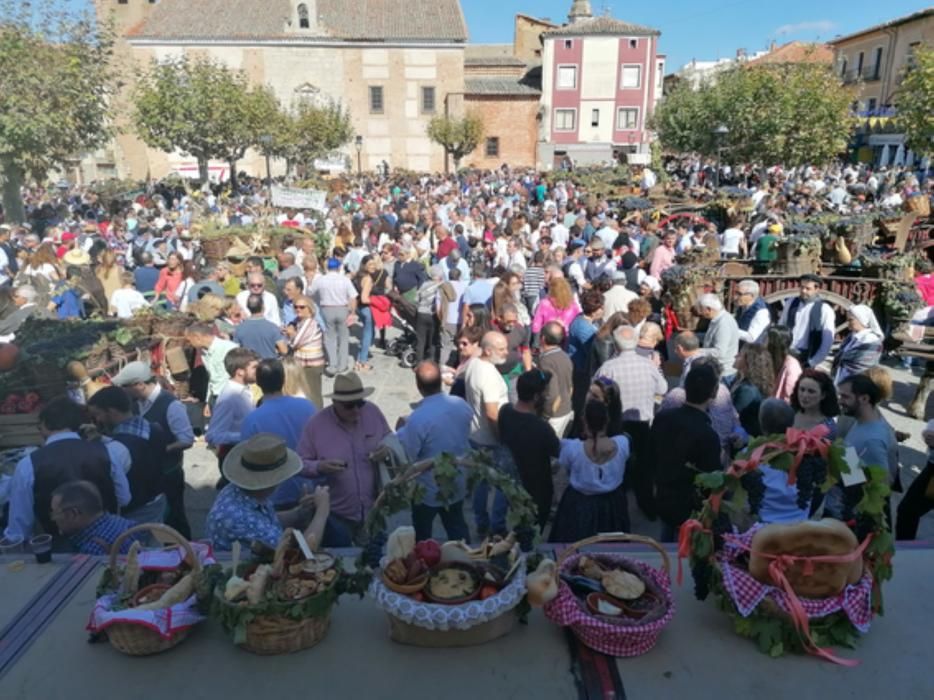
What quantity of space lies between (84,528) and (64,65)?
17.3 metres

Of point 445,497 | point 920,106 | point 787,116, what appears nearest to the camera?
point 445,497

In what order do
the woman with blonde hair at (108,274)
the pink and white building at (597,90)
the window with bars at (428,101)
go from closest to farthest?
the woman with blonde hair at (108,274) → the window with bars at (428,101) → the pink and white building at (597,90)

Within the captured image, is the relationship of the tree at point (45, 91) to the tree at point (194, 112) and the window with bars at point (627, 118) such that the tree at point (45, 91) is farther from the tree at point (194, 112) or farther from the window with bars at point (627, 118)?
the window with bars at point (627, 118)

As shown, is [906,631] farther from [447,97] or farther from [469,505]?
[447,97]

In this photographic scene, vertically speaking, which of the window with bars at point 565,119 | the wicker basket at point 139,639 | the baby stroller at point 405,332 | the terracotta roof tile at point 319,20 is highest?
the terracotta roof tile at point 319,20

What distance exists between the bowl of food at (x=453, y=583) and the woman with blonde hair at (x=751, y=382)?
3.55 metres

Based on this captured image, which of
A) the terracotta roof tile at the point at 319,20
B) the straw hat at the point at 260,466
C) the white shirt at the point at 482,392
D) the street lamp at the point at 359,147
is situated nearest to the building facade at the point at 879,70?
the terracotta roof tile at the point at 319,20

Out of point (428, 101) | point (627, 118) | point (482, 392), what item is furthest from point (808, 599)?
point (627, 118)

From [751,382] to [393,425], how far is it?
3.97m

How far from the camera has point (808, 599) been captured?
2539 millimetres

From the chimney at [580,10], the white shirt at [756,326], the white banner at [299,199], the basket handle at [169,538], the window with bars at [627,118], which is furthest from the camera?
the chimney at [580,10]

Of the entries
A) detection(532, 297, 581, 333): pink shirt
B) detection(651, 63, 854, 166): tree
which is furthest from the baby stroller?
detection(651, 63, 854, 166): tree

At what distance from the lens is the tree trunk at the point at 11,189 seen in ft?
56.4

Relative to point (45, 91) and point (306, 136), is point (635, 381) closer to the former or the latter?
point (45, 91)
